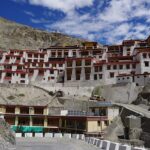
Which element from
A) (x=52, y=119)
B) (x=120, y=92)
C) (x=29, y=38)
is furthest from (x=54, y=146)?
(x=29, y=38)

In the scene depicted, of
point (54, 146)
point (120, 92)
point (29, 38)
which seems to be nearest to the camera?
point (54, 146)

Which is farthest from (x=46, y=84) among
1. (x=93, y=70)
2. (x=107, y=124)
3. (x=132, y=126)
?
(x=132, y=126)

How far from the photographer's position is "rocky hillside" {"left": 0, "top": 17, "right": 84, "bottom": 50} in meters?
152

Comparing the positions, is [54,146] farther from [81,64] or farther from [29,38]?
[29,38]

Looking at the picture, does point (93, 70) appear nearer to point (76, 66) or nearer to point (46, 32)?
point (76, 66)

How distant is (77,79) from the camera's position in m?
88.8

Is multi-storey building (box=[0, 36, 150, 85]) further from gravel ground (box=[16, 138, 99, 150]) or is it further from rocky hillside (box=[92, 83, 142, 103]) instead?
gravel ground (box=[16, 138, 99, 150])

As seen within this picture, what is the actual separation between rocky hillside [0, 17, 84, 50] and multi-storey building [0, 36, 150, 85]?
156 ft

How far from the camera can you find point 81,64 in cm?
9106

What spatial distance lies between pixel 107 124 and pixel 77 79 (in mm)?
24650

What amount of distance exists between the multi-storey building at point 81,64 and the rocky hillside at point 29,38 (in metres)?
47.5

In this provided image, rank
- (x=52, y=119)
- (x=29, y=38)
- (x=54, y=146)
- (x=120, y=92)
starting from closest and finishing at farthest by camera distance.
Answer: (x=54, y=146) → (x=52, y=119) → (x=120, y=92) → (x=29, y=38)

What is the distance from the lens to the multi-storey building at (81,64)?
278 feet

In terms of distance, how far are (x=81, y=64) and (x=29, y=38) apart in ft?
237
